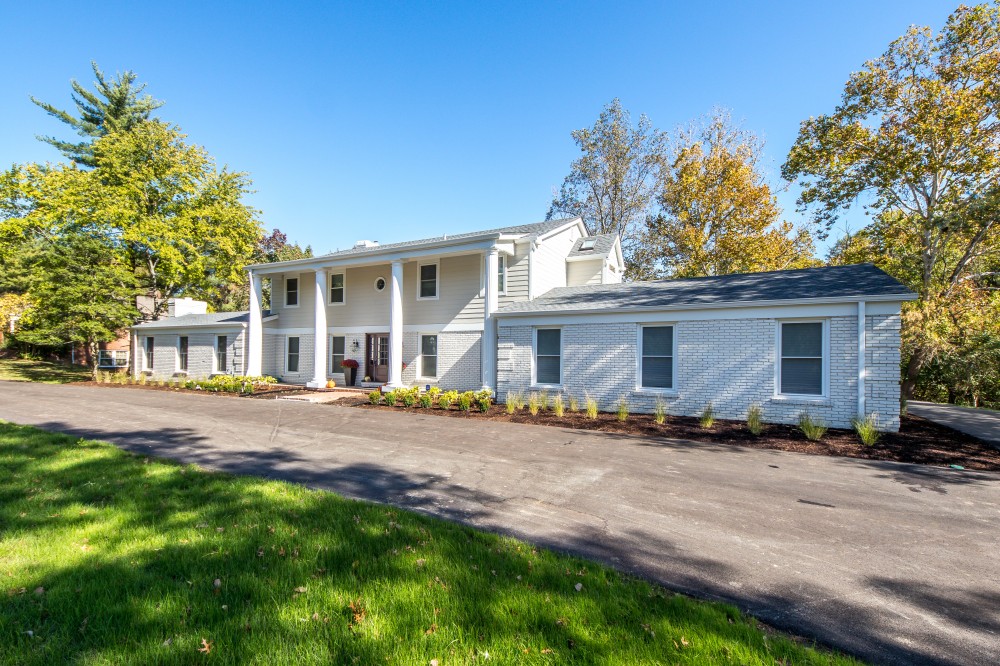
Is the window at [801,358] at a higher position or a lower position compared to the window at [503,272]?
lower

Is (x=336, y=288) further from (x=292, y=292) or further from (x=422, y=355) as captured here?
(x=422, y=355)

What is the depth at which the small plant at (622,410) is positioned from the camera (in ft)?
36.4

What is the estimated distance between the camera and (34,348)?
119 feet

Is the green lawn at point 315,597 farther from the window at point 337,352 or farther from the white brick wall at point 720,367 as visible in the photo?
the window at point 337,352

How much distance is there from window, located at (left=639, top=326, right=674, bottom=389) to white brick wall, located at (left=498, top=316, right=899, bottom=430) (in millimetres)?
242

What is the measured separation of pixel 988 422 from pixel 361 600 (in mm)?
15567

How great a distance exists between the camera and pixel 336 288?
67.6ft

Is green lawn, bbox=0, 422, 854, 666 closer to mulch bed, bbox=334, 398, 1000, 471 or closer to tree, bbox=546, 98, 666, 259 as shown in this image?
mulch bed, bbox=334, 398, 1000, 471

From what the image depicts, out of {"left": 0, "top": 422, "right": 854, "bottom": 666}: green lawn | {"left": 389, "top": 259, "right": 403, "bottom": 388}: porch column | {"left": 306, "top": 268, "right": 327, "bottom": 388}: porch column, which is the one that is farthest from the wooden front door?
{"left": 0, "top": 422, "right": 854, "bottom": 666}: green lawn

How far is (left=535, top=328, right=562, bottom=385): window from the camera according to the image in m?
13.8

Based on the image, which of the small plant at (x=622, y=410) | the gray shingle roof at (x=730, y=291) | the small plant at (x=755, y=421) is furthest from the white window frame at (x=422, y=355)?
the small plant at (x=755, y=421)

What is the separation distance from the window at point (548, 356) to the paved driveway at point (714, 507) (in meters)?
3.78

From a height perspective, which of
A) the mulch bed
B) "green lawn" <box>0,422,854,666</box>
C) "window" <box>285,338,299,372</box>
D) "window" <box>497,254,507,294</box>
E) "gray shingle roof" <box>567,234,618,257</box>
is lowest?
the mulch bed

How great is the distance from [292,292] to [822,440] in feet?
68.9
